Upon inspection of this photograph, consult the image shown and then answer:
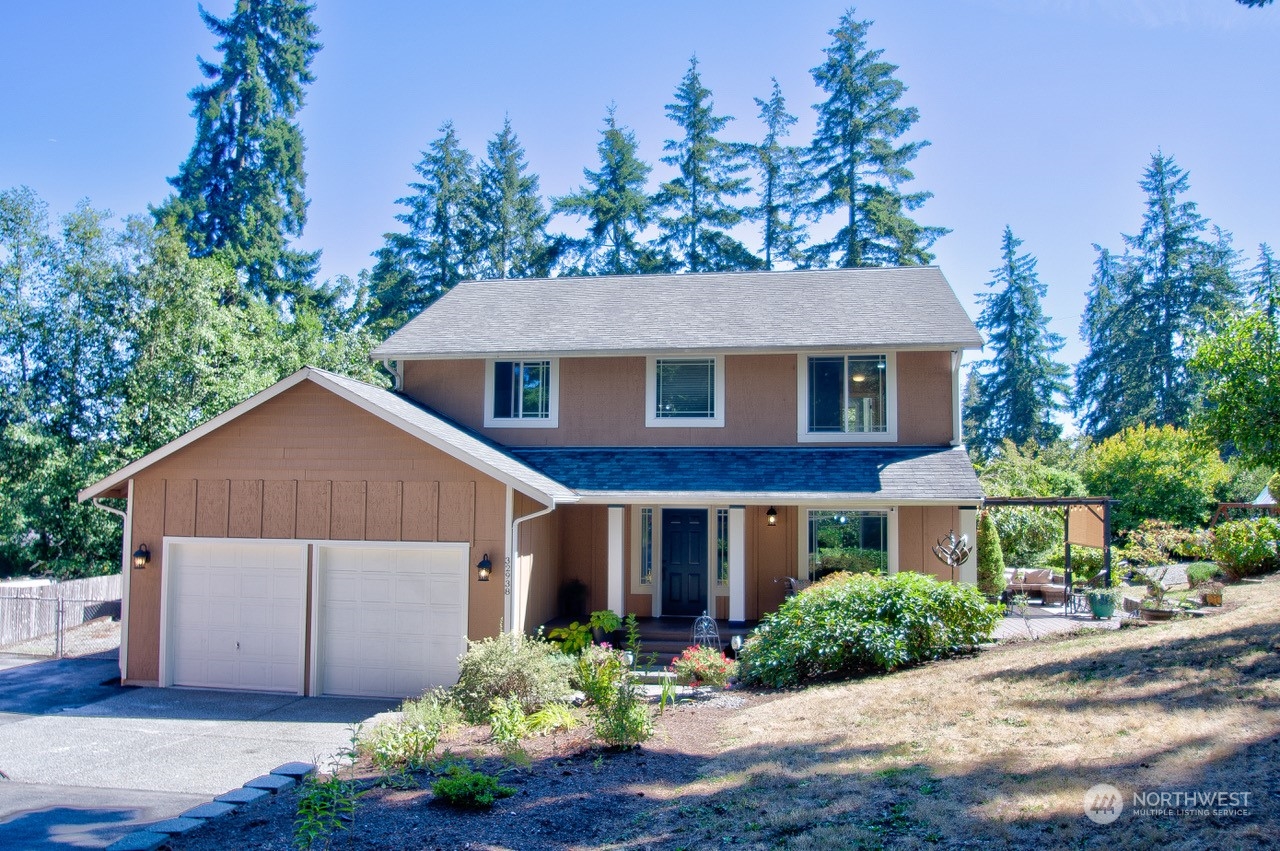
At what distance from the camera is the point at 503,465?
1150 cm

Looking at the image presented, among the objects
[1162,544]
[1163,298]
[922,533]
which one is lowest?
[1162,544]

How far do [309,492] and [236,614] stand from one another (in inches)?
82.3

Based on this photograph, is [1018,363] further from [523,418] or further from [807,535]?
[523,418]

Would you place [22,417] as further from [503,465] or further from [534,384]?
[503,465]

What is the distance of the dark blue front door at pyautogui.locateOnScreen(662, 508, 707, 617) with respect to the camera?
45.9ft

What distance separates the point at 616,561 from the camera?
1286cm

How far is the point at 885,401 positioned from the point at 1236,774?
9.26m

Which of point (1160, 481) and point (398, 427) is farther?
point (1160, 481)

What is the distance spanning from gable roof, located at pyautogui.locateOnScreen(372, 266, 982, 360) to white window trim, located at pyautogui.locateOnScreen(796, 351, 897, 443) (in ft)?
1.27

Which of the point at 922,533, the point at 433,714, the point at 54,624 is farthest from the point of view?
the point at 54,624

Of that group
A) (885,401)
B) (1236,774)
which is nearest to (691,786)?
(1236,774)

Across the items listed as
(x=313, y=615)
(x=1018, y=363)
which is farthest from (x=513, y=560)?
(x=1018, y=363)

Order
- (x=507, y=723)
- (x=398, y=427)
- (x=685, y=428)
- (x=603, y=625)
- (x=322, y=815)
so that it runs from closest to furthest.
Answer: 1. (x=322, y=815)
2. (x=507, y=723)
3. (x=398, y=427)
4. (x=603, y=625)
5. (x=685, y=428)

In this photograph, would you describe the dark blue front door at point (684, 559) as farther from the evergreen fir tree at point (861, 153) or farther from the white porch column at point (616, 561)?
the evergreen fir tree at point (861, 153)
